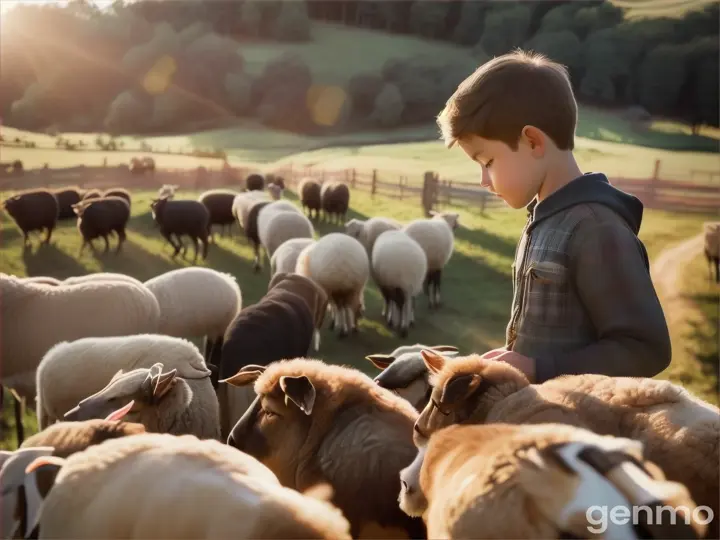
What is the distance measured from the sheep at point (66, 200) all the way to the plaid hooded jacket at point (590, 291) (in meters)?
14.4

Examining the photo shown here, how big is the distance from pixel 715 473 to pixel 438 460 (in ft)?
1.91

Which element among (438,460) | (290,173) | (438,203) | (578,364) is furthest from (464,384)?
(290,173)

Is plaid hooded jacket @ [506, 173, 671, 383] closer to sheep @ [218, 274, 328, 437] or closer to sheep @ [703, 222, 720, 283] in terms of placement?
sheep @ [218, 274, 328, 437]

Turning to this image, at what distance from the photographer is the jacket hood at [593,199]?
158 centimetres

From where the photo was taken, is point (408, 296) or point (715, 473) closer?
point (715, 473)

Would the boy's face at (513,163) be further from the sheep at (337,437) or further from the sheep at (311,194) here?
the sheep at (311,194)

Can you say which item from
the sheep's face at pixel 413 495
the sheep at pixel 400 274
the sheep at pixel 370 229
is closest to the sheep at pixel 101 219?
the sheep at pixel 370 229

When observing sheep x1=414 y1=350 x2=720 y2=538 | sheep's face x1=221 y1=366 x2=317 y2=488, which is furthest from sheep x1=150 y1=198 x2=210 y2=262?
sheep x1=414 y1=350 x2=720 y2=538

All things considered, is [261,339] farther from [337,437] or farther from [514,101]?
[514,101]

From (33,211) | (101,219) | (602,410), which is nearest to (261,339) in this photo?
(602,410)

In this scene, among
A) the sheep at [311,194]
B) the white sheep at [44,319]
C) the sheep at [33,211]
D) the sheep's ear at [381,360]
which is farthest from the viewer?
the sheep at [311,194]

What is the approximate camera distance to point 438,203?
15789 millimetres

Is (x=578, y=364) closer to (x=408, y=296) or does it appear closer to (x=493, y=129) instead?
(x=493, y=129)

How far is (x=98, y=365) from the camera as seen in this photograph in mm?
3705
